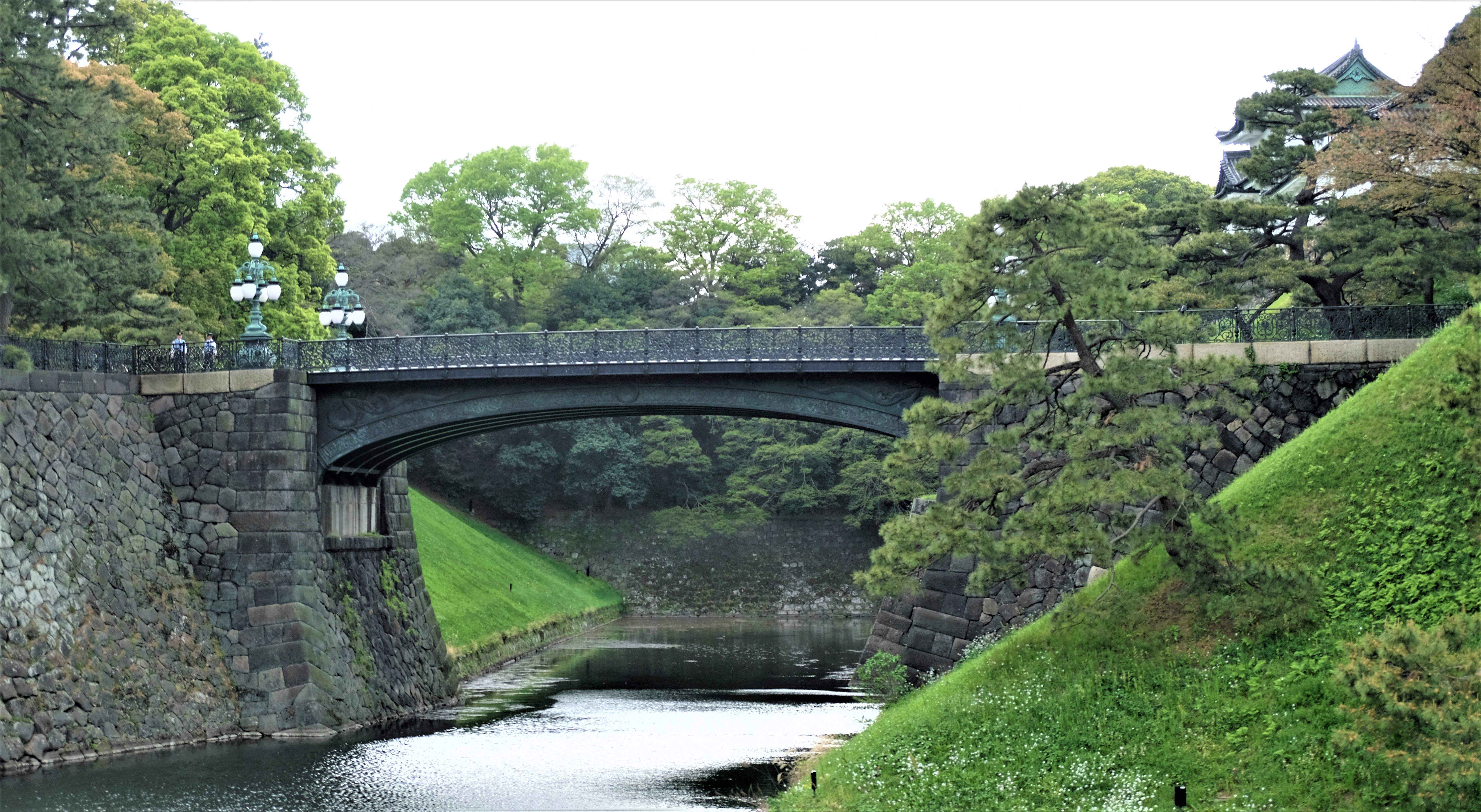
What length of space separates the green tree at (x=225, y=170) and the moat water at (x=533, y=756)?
1304 centimetres

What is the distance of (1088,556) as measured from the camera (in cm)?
2466

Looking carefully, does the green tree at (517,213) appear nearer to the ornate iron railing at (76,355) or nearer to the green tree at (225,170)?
the green tree at (225,170)

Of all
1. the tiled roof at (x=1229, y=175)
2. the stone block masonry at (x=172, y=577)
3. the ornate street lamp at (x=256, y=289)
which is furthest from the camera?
the tiled roof at (x=1229, y=175)

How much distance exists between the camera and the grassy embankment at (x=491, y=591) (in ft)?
137

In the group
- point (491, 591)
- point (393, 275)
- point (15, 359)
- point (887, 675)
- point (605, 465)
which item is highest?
point (393, 275)

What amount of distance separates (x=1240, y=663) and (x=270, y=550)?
19.4m

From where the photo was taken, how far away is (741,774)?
78.2ft

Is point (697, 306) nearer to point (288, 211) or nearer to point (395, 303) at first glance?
point (395, 303)

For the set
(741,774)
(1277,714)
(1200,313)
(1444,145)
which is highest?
(1444,145)

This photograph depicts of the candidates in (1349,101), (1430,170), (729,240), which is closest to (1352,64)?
(1349,101)

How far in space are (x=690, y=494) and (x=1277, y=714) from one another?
54.1 m

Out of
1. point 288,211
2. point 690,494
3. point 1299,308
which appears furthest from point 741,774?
point 690,494

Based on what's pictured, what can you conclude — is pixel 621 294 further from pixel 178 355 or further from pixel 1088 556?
pixel 1088 556

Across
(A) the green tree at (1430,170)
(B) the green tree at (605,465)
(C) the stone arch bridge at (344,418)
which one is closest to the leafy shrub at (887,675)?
(C) the stone arch bridge at (344,418)
